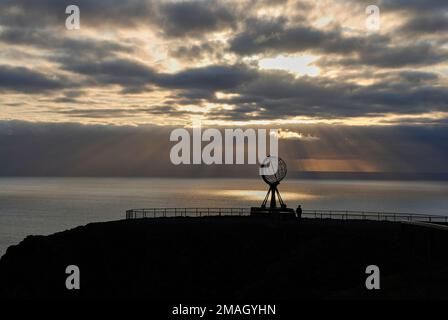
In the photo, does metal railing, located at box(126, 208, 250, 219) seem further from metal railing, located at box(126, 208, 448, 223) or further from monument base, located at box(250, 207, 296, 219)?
monument base, located at box(250, 207, 296, 219)

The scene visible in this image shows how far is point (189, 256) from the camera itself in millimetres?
47906

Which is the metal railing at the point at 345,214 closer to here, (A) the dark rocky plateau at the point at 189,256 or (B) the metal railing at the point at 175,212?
(B) the metal railing at the point at 175,212

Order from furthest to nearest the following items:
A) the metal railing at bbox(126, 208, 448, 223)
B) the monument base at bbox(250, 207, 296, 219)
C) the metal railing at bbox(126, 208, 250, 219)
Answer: the metal railing at bbox(126, 208, 250, 219)
the metal railing at bbox(126, 208, 448, 223)
the monument base at bbox(250, 207, 296, 219)

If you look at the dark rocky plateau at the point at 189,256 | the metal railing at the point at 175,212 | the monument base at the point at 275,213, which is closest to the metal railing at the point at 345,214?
the metal railing at the point at 175,212

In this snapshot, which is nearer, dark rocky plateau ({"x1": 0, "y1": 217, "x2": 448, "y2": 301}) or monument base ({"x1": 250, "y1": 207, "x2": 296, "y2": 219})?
dark rocky plateau ({"x1": 0, "y1": 217, "x2": 448, "y2": 301})

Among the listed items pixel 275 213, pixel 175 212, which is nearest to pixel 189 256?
pixel 275 213

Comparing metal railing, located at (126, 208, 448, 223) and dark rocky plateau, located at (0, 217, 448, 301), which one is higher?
metal railing, located at (126, 208, 448, 223)

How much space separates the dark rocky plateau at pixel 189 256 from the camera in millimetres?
42125

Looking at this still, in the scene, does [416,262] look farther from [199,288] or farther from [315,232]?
[199,288]

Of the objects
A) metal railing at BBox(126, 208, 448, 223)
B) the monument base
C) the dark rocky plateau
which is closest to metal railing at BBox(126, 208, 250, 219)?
metal railing at BBox(126, 208, 448, 223)

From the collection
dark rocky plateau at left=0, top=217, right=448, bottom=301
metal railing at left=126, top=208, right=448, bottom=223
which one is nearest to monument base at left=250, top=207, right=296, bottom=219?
metal railing at left=126, top=208, right=448, bottom=223

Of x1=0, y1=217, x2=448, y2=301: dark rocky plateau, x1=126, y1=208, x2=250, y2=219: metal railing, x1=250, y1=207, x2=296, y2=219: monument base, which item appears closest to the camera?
x1=0, y1=217, x2=448, y2=301: dark rocky plateau

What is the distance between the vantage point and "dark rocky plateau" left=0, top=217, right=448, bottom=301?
138 feet

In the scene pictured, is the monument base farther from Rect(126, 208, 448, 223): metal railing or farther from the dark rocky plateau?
the dark rocky plateau
